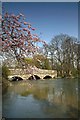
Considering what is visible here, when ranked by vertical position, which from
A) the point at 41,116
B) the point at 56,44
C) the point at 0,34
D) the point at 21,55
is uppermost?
the point at 56,44

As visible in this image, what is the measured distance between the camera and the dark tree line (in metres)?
28.3

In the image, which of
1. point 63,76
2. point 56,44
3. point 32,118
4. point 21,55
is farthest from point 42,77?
point 21,55

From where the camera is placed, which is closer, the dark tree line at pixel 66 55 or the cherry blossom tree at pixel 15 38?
the cherry blossom tree at pixel 15 38

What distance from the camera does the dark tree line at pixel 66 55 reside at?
28312 mm

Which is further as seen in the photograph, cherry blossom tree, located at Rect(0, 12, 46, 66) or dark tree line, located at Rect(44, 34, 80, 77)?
dark tree line, located at Rect(44, 34, 80, 77)

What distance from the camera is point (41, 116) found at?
9.98 m

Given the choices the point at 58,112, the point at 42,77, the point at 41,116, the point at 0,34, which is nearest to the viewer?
the point at 0,34

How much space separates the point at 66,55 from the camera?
97.2ft

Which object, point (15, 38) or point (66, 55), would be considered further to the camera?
point (66, 55)

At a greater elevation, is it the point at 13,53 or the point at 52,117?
the point at 13,53

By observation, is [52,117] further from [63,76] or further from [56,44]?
[63,76]

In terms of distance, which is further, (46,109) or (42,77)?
(42,77)

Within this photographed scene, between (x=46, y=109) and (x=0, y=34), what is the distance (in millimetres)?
8191

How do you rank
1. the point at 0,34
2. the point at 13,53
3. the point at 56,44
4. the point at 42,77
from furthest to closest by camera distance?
the point at 42,77 → the point at 56,44 → the point at 13,53 → the point at 0,34
